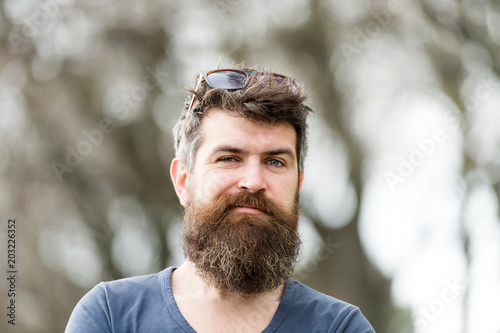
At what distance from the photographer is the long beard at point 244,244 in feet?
10.7

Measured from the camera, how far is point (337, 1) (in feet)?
41.3

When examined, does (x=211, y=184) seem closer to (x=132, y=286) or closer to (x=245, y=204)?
(x=245, y=204)

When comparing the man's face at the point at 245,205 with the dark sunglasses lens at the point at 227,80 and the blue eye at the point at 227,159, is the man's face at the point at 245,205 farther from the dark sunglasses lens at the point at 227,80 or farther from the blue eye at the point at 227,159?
the dark sunglasses lens at the point at 227,80

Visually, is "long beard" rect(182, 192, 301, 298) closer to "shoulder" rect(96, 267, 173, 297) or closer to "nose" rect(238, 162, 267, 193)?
"nose" rect(238, 162, 267, 193)

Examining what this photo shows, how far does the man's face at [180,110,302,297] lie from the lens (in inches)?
127

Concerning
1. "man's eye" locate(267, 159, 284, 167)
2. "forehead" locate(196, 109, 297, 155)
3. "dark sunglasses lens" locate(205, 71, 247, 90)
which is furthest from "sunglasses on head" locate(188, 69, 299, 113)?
"man's eye" locate(267, 159, 284, 167)

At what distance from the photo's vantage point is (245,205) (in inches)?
127

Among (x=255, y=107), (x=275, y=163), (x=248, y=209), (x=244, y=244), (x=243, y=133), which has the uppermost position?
(x=255, y=107)

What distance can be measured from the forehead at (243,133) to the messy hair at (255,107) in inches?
1.1

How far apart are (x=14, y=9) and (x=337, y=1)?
20.9 feet

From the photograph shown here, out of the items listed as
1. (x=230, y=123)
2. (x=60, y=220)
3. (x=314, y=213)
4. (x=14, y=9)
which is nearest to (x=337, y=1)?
(x=314, y=213)

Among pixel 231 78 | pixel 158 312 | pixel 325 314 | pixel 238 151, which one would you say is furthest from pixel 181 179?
pixel 325 314

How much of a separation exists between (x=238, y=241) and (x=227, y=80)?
927 mm

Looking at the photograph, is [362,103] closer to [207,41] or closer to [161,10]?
[207,41]
